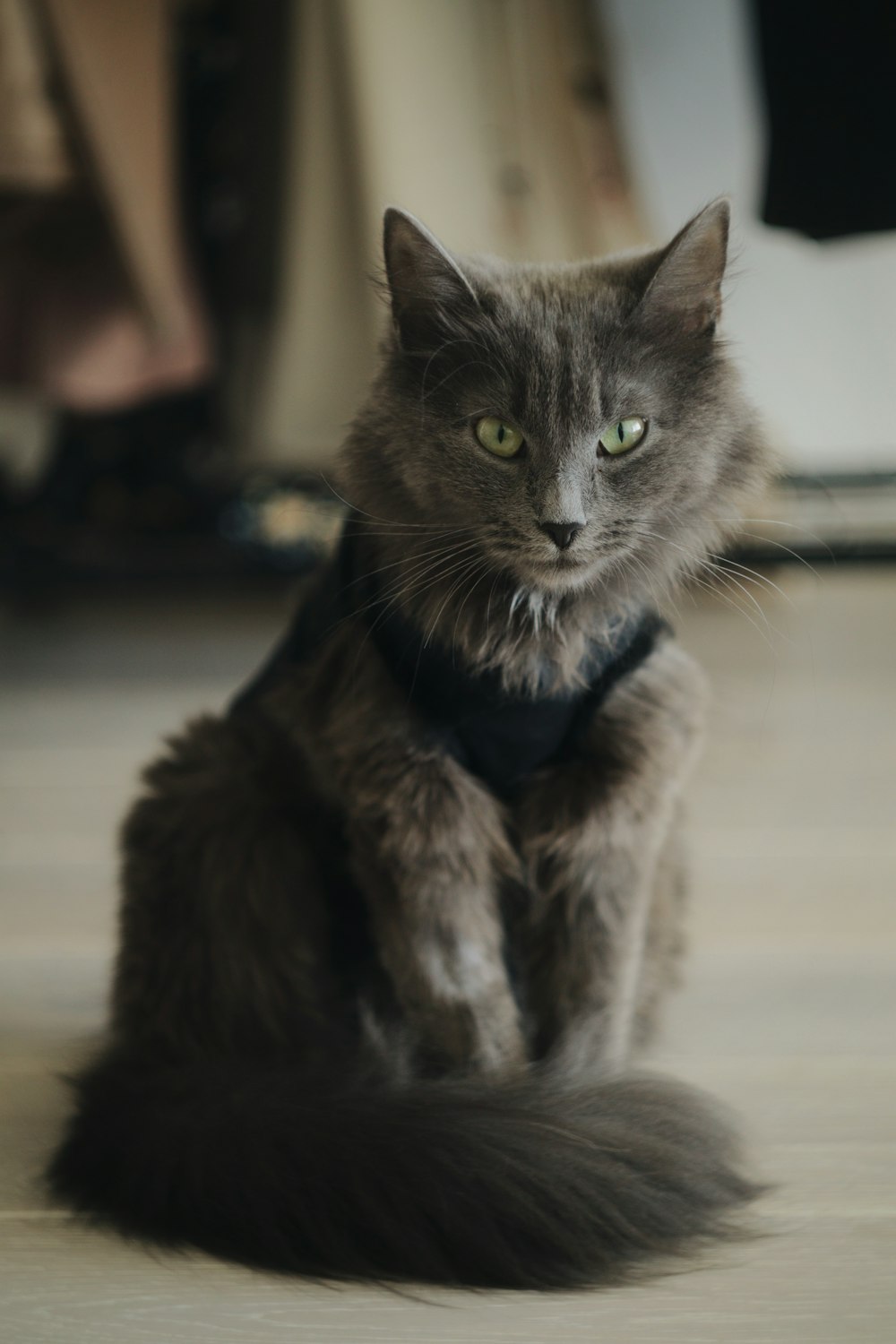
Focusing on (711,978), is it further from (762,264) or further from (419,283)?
(762,264)

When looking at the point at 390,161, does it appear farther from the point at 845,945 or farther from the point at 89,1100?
the point at 89,1100

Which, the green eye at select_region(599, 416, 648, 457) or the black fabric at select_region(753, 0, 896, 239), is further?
the black fabric at select_region(753, 0, 896, 239)

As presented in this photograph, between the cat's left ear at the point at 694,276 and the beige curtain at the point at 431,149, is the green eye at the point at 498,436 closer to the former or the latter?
the cat's left ear at the point at 694,276

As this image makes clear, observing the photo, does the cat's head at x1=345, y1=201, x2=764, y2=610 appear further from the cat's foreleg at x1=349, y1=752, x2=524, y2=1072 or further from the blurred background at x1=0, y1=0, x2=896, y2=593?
the blurred background at x1=0, y1=0, x2=896, y2=593

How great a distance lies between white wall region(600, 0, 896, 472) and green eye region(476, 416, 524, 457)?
5.09 feet

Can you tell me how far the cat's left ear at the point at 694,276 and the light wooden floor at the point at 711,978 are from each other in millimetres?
476

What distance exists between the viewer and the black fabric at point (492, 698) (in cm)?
81

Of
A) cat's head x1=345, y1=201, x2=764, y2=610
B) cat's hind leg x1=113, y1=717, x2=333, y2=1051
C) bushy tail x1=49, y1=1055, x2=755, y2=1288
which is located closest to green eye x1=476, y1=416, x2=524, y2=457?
cat's head x1=345, y1=201, x2=764, y2=610

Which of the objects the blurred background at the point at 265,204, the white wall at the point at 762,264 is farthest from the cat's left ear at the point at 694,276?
the white wall at the point at 762,264

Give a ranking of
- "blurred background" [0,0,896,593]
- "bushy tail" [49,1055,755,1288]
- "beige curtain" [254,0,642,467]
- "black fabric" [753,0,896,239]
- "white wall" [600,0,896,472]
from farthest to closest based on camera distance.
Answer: "white wall" [600,0,896,472]
"beige curtain" [254,0,642,467]
"blurred background" [0,0,896,593]
"black fabric" [753,0,896,239]
"bushy tail" [49,1055,755,1288]

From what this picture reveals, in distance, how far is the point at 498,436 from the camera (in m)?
0.75

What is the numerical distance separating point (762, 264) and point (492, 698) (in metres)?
1.91

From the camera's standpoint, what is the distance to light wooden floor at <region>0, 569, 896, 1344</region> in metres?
0.69

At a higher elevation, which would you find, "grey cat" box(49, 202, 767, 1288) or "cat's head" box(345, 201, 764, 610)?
"cat's head" box(345, 201, 764, 610)
